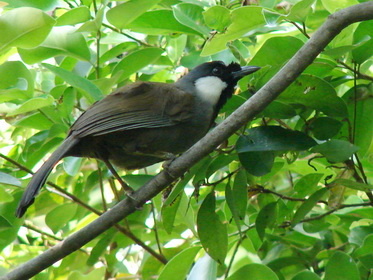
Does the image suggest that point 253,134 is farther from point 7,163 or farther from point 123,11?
point 7,163

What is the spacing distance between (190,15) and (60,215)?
1244mm

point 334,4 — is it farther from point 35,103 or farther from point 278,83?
point 35,103

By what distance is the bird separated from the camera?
9.41ft

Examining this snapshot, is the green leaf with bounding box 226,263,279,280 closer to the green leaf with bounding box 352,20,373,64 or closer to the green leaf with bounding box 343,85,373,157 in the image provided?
the green leaf with bounding box 343,85,373,157

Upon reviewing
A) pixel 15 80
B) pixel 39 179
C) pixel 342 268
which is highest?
pixel 15 80

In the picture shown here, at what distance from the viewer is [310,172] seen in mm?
2799

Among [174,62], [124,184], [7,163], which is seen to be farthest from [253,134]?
[7,163]

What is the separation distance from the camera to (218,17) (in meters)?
2.45

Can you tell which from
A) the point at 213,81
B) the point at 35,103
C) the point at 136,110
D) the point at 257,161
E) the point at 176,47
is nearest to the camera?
the point at 257,161

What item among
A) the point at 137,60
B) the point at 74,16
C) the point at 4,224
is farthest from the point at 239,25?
the point at 4,224

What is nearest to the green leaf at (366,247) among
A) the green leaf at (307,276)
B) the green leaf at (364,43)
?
the green leaf at (307,276)

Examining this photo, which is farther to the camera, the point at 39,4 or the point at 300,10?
the point at 39,4

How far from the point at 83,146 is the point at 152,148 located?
0.35 m

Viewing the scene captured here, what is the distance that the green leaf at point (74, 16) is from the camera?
2672mm
